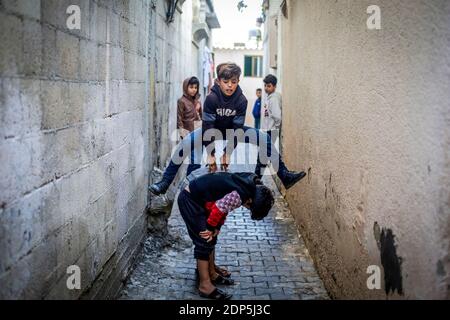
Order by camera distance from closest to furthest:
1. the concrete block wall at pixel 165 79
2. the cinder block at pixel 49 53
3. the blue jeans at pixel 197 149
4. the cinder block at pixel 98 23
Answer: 1. the cinder block at pixel 49 53
2. the cinder block at pixel 98 23
3. the blue jeans at pixel 197 149
4. the concrete block wall at pixel 165 79

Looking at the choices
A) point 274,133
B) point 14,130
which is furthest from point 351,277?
point 274,133

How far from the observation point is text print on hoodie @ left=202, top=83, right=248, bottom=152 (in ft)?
18.9

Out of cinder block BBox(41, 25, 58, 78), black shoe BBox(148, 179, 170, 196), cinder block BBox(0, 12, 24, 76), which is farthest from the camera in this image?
black shoe BBox(148, 179, 170, 196)

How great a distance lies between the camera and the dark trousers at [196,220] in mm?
4547

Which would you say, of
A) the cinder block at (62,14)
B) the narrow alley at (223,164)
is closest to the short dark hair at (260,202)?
the narrow alley at (223,164)

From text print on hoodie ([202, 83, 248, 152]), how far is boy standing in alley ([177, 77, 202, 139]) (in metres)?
3.27

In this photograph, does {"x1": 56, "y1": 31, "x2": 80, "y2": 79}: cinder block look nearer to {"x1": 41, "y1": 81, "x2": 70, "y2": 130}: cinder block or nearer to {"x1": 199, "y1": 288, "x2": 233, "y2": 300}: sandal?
{"x1": 41, "y1": 81, "x2": 70, "y2": 130}: cinder block

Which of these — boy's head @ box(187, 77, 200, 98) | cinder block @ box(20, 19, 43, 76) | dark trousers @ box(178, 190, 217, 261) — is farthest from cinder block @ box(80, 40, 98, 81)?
boy's head @ box(187, 77, 200, 98)

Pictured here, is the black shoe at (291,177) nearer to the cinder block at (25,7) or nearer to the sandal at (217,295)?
the sandal at (217,295)

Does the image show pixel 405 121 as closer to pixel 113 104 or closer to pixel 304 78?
pixel 113 104

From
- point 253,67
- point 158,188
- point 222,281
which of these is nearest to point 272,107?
point 158,188

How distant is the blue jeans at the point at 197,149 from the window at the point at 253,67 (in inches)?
926

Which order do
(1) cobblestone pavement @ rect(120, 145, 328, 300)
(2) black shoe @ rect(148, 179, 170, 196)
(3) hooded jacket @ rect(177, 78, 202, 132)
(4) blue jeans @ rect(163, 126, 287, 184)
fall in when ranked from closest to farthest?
1. (1) cobblestone pavement @ rect(120, 145, 328, 300)
2. (2) black shoe @ rect(148, 179, 170, 196)
3. (4) blue jeans @ rect(163, 126, 287, 184)
4. (3) hooded jacket @ rect(177, 78, 202, 132)

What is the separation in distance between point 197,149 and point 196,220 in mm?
1888
